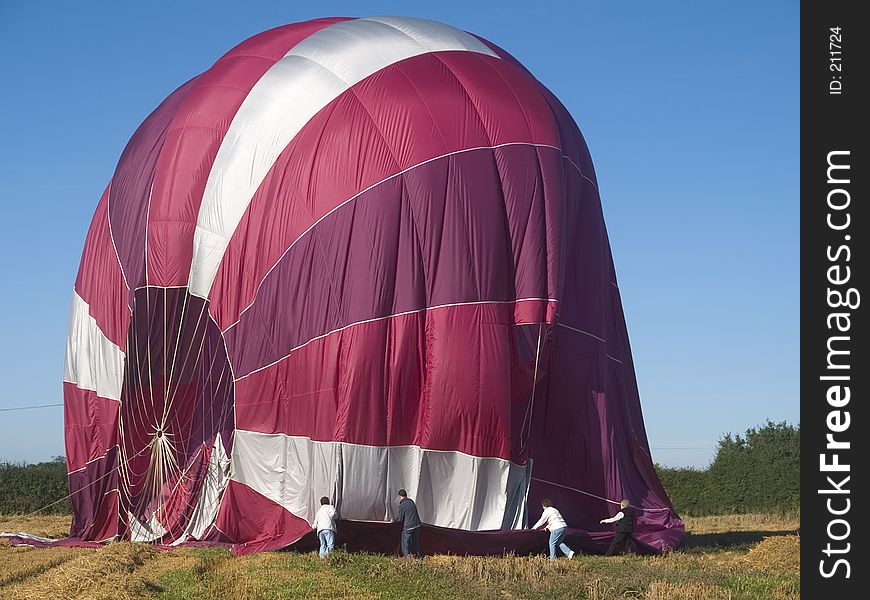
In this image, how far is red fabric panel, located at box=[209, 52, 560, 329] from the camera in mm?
15922

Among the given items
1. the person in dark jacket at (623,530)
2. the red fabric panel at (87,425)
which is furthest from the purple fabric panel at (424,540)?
the red fabric panel at (87,425)

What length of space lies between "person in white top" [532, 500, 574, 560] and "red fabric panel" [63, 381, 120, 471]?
673cm

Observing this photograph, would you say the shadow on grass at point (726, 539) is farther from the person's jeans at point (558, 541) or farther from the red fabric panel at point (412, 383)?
the red fabric panel at point (412, 383)

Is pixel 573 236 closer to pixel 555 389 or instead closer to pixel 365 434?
pixel 555 389

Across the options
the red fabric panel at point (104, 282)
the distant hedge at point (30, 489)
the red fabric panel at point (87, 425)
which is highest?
the red fabric panel at point (104, 282)

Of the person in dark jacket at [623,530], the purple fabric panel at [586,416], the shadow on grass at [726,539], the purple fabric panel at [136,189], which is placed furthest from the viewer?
the shadow on grass at [726,539]

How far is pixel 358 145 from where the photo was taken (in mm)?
16047

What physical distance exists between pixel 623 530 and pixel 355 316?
16.5 feet

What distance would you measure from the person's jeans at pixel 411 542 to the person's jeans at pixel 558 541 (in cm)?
187

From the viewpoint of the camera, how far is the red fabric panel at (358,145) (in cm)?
1592

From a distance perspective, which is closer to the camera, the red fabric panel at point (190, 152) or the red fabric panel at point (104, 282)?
the red fabric panel at point (190, 152)

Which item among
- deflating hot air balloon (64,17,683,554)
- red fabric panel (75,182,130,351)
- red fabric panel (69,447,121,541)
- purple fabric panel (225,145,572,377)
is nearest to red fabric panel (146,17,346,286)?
deflating hot air balloon (64,17,683,554)

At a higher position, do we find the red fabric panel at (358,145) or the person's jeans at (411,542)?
the red fabric panel at (358,145)

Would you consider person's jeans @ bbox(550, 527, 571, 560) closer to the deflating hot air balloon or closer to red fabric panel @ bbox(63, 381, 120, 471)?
the deflating hot air balloon
